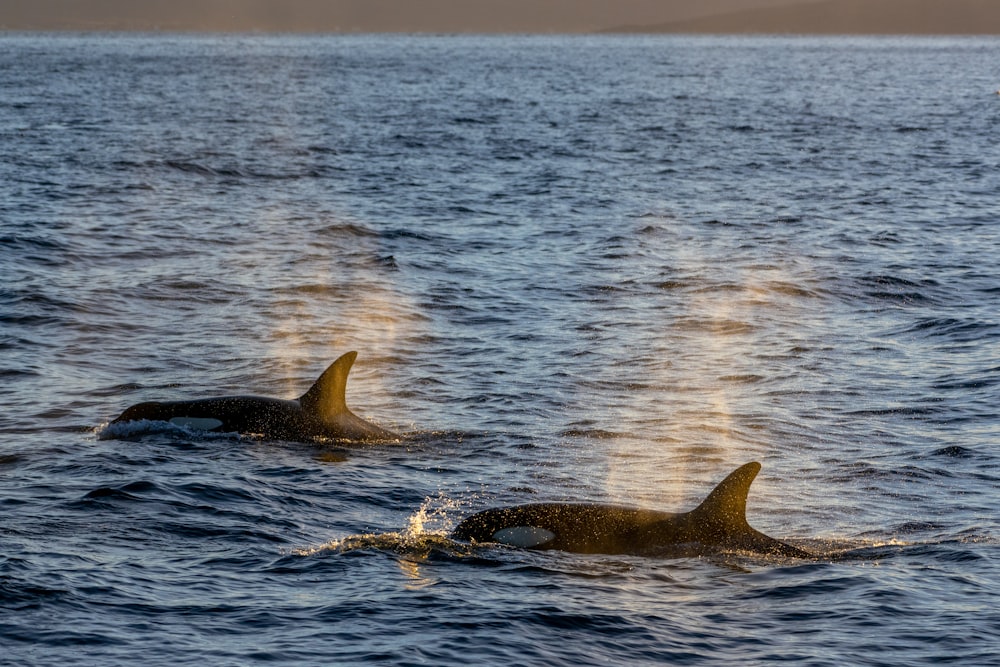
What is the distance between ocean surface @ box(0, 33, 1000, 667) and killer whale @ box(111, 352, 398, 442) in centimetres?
32

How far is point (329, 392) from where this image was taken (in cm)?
1805

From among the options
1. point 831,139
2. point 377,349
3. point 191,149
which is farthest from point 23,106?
point 377,349

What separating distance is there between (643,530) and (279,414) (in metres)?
6.21

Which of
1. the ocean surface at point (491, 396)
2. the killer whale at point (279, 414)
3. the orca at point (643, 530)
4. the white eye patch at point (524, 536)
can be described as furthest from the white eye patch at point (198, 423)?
the white eye patch at point (524, 536)

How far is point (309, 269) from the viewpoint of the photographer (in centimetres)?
3022

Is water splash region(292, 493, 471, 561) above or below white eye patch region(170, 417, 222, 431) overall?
below

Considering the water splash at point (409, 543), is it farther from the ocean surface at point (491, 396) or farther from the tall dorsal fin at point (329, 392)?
the tall dorsal fin at point (329, 392)

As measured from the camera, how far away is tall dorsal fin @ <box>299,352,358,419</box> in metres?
18.0

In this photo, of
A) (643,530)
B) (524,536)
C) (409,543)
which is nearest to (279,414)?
(409,543)

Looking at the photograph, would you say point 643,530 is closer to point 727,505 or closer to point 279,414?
point 727,505

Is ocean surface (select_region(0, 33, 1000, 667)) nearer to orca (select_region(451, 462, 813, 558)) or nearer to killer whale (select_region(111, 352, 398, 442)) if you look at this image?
orca (select_region(451, 462, 813, 558))

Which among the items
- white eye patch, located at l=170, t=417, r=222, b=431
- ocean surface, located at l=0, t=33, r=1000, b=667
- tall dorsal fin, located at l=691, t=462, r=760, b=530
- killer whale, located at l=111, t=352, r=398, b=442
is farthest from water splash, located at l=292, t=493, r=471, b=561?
white eye patch, located at l=170, t=417, r=222, b=431

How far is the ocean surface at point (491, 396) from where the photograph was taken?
1208 centimetres

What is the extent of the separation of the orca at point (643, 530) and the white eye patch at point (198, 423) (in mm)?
5237
